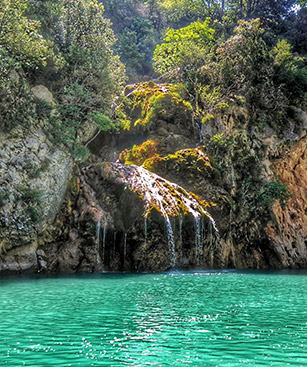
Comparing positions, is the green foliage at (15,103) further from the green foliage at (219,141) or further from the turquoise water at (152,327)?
the green foliage at (219,141)

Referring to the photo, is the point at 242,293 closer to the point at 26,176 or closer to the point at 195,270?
the point at 195,270

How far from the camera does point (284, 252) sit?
2311 centimetres

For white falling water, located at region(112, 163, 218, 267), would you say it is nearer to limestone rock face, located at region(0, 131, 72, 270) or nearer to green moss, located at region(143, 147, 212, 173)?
green moss, located at region(143, 147, 212, 173)

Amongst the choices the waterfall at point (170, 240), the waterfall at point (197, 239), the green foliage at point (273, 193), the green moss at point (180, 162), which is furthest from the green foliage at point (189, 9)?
the waterfall at point (170, 240)

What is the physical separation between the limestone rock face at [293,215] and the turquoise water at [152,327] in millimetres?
→ 12564

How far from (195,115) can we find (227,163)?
13.1 ft

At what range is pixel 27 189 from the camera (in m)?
16.9

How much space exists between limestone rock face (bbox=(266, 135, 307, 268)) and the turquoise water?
12564 mm

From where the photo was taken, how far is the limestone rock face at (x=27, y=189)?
16.2m

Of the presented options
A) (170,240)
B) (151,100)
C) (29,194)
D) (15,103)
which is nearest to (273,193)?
(170,240)

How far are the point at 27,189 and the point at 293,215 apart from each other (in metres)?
16.0

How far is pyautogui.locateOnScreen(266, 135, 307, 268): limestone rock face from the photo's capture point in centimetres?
2322

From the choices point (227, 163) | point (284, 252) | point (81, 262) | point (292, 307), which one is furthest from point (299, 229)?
point (292, 307)

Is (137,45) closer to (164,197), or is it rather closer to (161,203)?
(164,197)
